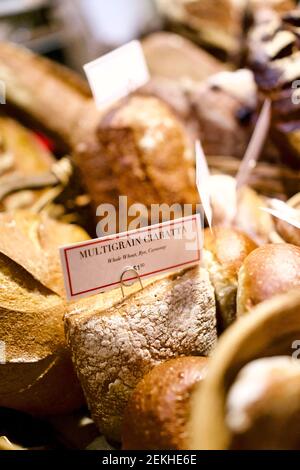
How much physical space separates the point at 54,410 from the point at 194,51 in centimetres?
157

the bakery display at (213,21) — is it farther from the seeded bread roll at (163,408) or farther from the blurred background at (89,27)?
the seeded bread roll at (163,408)

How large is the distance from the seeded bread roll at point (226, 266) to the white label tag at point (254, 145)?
22 cm

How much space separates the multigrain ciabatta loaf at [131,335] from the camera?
100 centimetres

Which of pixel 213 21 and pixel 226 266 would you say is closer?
pixel 226 266

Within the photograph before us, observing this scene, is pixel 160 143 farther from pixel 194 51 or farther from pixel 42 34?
pixel 42 34

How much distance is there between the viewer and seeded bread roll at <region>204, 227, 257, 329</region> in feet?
3.53

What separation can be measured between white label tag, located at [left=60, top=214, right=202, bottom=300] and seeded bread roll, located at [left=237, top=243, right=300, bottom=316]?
0.47 feet

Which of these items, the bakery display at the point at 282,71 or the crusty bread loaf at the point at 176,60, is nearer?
the bakery display at the point at 282,71

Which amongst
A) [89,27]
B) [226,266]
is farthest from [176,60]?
[226,266]

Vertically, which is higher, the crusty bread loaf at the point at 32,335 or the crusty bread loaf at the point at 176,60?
the crusty bread loaf at the point at 176,60

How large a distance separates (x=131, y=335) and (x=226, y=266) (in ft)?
0.86

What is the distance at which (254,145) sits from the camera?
4.47ft

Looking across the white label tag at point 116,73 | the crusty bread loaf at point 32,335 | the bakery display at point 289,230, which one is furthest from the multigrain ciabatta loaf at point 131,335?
the white label tag at point 116,73

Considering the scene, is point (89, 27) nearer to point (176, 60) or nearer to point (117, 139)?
point (176, 60)
